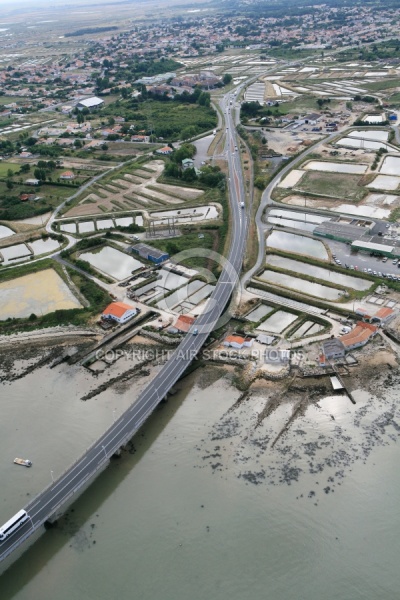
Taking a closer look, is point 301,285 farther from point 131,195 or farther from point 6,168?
point 6,168

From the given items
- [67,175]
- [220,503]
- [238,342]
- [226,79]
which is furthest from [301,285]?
[226,79]

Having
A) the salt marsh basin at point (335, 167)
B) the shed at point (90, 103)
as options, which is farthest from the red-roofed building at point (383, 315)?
the shed at point (90, 103)

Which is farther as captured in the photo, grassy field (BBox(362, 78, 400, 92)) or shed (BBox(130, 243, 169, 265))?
grassy field (BBox(362, 78, 400, 92))

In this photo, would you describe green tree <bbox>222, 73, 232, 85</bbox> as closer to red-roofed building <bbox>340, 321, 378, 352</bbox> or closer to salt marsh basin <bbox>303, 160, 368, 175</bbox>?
salt marsh basin <bbox>303, 160, 368, 175</bbox>

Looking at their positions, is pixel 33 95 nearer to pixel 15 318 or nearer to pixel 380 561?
pixel 15 318

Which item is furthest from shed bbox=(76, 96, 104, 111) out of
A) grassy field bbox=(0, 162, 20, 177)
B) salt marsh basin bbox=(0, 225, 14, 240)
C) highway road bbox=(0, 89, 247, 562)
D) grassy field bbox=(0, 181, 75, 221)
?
highway road bbox=(0, 89, 247, 562)

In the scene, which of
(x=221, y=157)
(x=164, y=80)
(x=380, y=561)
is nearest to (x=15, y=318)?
(x=380, y=561)

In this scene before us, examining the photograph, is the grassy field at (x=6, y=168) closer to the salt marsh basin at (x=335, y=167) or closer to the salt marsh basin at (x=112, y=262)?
the salt marsh basin at (x=112, y=262)
